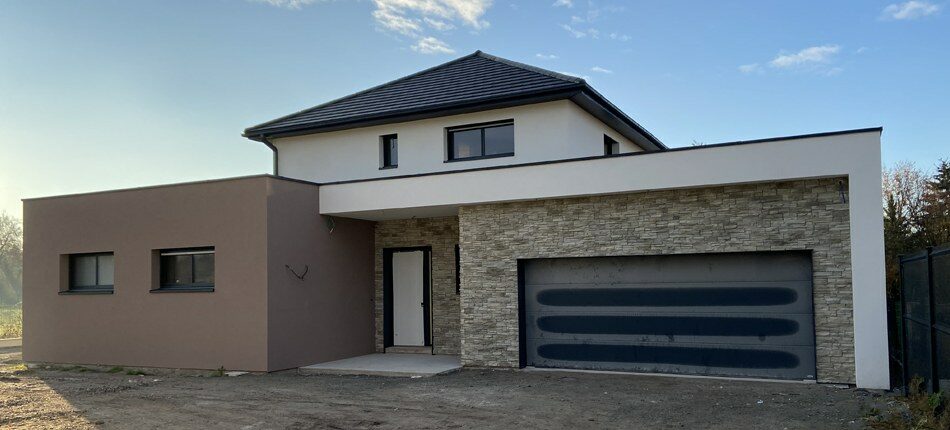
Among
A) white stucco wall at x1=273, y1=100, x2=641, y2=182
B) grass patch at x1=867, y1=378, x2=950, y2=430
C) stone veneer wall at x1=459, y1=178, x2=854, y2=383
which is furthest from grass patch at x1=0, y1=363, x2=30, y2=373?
grass patch at x1=867, y1=378, x2=950, y2=430

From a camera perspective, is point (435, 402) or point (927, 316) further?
point (435, 402)

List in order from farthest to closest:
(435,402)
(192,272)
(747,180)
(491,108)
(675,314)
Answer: (491,108) < (192,272) < (675,314) < (747,180) < (435,402)

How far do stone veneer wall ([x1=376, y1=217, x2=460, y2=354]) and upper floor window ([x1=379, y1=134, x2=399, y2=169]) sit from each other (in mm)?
1369

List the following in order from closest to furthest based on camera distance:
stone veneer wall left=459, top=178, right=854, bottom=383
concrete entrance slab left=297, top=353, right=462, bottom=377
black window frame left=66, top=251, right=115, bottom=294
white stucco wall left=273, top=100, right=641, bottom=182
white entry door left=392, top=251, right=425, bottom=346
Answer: stone veneer wall left=459, top=178, right=854, bottom=383 → concrete entrance slab left=297, top=353, right=462, bottom=377 → white stucco wall left=273, top=100, right=641, bottom=182 → black window frame left=66, top=251, right=115, bottom=294 → white entry door left=392, top=251, right=425, bottom=346

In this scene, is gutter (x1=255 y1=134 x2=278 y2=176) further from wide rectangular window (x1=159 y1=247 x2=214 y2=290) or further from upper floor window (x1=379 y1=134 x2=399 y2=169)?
wide rectangular window (x1=159 y1=247 x2=214 y2=290)

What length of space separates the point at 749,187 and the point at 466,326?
531 cm

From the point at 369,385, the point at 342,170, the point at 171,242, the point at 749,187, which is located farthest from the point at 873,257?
the point at 171,242

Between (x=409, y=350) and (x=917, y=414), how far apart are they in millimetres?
9839

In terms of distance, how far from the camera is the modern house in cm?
1052

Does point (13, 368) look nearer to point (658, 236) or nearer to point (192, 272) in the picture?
point (192, 272)

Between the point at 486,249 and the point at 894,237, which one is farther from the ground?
the point at 894,237

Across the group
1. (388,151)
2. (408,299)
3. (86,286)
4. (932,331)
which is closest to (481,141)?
(388,151)

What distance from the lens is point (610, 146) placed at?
17.2 meters

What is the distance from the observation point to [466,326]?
512 inches
